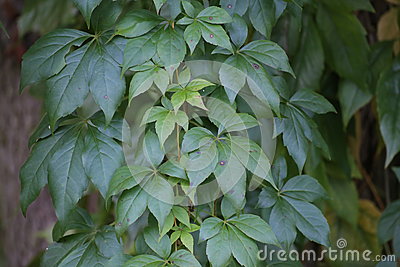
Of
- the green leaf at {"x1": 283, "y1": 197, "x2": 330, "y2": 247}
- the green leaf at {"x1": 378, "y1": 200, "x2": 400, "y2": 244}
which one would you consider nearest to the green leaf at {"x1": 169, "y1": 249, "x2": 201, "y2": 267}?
the green leaf at {"x1": 283, "y1": 197, "x2": 330, "y2": 247}

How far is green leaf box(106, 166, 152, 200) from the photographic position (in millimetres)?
672

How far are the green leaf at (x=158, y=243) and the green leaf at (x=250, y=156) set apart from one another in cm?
16

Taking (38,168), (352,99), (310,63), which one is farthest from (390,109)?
(38,168)

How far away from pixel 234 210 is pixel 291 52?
0.64 m

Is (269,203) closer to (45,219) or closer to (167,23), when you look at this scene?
(167,23)

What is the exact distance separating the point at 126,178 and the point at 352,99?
0.74 meters

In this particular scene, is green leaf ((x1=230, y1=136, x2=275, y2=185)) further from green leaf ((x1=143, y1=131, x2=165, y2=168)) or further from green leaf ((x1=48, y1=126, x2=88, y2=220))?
green leaf ((x1=48, y1=126, x2=88, y2=220))

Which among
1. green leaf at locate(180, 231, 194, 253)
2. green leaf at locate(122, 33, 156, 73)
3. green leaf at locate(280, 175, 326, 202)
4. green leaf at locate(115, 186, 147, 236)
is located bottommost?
green leaf at locate(280, 175, 326, 202)

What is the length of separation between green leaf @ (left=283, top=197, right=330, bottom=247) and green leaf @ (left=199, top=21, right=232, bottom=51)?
1.03 ft

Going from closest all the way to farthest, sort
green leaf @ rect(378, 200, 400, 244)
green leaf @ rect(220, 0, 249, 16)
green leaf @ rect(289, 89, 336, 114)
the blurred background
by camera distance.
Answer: green leaf @ rect(220, 0, 249, 16), green leaf @ rect(289, 89, 336, 114), green leaf @ rect(378, 200, 400, 244), the blurred background

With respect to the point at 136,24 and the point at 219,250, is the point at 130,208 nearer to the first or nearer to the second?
the point at 219,250

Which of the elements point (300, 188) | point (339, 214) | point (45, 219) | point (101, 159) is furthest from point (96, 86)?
point (45, 219)

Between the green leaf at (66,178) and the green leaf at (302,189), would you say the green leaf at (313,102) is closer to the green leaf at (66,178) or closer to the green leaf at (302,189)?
the green leaf at (302,189)

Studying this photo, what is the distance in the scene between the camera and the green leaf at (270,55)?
73 centimetres
